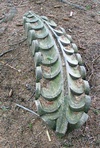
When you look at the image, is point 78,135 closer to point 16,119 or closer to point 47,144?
point 47,144

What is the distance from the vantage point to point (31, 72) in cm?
179

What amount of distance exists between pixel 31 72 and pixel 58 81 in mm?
314

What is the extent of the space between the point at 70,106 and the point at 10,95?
0.38 m

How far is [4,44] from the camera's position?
1.99 meters

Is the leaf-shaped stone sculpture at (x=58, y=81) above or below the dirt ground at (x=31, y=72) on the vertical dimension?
above

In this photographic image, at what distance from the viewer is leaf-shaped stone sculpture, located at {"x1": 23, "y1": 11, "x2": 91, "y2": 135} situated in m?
1.41

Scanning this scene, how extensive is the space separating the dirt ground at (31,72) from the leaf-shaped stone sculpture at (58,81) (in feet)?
0.31

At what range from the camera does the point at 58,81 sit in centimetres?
150

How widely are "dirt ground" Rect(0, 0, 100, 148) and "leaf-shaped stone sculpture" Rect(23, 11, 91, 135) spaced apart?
10cm

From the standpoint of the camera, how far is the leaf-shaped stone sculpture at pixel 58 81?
1412 mm

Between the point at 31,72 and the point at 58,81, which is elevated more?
the point at 58,81

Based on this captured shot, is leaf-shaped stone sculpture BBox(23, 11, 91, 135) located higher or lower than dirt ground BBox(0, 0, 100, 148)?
higher

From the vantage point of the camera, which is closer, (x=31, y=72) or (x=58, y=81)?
(x=58, y=81)

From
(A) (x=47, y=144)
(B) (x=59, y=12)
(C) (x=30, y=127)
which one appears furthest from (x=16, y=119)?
(B) (x=59, y=12)
